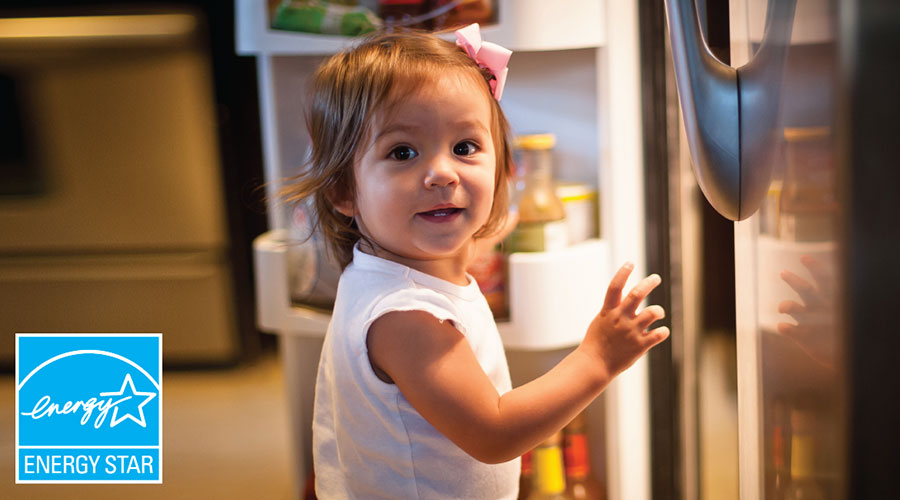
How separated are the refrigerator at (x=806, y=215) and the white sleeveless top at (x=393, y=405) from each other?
0.23 m

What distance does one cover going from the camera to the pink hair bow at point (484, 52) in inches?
32.4

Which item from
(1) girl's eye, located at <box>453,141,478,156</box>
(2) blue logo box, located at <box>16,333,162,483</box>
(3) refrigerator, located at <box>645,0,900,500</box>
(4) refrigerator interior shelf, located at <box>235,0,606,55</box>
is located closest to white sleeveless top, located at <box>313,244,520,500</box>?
(1) girl's eye, located at <box>453,141,478,156</box>

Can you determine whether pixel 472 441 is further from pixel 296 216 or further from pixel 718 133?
pixel 296 216

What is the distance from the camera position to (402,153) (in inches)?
31.0

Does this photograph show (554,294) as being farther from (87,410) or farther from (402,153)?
(87,410)

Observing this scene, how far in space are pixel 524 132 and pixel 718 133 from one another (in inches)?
26.4

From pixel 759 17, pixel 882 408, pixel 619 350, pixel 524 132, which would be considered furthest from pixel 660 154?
pixel 882 408

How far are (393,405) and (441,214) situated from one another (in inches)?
6.8

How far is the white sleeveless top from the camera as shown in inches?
30.6

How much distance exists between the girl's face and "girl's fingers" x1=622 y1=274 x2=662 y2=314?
5.9 inches

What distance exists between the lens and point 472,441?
74 centimetres

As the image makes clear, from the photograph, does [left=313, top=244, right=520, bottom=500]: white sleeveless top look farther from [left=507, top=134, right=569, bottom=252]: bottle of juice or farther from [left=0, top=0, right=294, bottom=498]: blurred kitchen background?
[left=0, top=0, right=294, bottom=498]: blurred kitchen background

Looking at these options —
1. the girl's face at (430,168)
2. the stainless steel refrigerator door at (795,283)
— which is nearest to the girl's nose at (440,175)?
the girl's face at (430,168)

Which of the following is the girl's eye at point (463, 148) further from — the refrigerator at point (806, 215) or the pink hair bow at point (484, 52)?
the refrigerator at point (806, 215)
